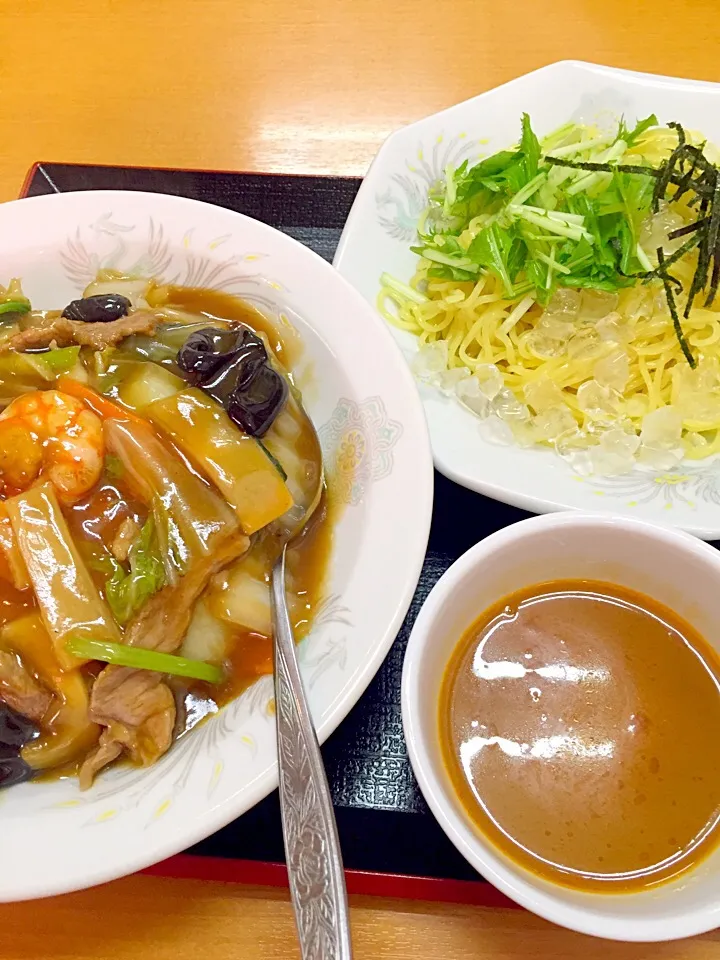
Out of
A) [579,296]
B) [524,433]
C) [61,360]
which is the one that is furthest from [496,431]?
[61,360]

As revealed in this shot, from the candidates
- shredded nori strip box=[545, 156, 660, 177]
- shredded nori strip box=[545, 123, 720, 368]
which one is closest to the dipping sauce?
A: shredded nori strip box=[545, 123, 720, 368]

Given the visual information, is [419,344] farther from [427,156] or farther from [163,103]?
[163,103]

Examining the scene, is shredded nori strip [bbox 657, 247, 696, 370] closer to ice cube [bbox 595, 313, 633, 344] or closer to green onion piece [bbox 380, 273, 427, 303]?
ice cube [bbox 595, 313, 633, 344]

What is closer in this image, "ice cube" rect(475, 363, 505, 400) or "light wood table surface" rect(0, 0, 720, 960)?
"ice cube" rect(475, 363, 505, 400)

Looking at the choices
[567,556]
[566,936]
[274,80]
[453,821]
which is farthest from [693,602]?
[274,80]

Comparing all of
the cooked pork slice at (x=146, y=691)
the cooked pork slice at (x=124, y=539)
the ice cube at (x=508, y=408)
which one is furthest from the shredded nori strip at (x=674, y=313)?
the cooked pork slice at (x=124, y=539)

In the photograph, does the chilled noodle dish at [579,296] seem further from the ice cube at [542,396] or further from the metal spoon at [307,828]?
the metal spoon at [307,828]
